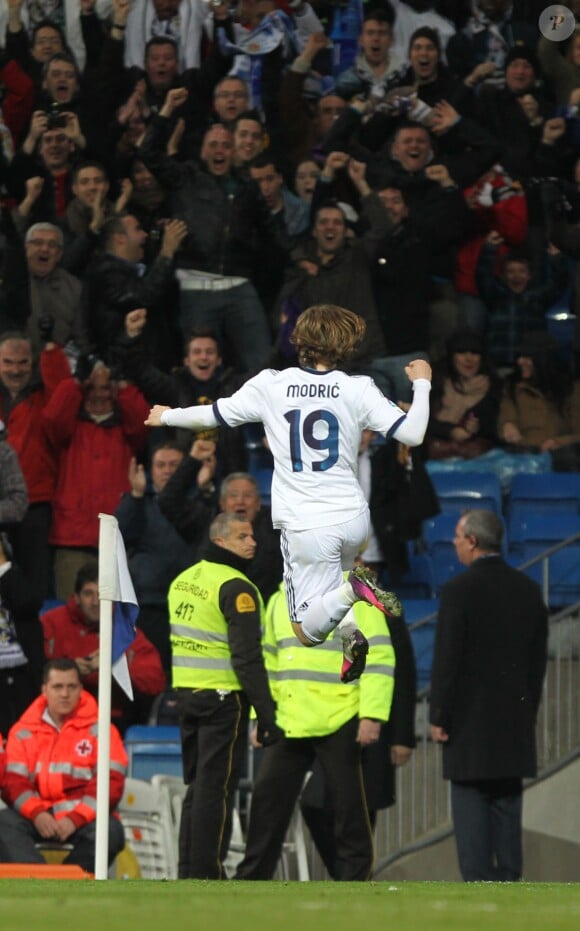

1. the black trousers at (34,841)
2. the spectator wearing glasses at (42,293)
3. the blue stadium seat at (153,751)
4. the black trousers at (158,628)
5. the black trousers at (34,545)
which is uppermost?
the spectator wearing glasses at (42,293)

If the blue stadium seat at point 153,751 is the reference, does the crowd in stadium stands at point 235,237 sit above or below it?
above

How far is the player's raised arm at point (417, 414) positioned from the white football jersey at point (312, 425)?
0.42ft

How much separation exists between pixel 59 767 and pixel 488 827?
2315 mm

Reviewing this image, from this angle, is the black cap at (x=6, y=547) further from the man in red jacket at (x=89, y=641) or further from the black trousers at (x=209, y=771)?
the black trousers at (x=209, y=771)

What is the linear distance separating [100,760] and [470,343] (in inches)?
248

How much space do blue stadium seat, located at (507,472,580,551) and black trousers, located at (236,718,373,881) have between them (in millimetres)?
4779

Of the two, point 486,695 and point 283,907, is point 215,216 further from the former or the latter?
point 283,907

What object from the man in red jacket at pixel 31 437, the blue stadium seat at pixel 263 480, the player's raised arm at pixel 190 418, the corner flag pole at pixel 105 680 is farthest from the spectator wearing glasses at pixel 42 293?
the player's raised arm at pixel 190 418

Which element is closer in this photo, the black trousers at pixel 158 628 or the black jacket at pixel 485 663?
the black jacket at pixel 485 663

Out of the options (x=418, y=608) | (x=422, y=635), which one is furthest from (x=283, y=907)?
(x=418, y=608)

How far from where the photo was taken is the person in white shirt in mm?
7801

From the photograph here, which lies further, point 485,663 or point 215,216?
point 215,216

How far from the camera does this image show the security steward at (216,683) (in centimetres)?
937

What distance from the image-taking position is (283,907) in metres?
5.58
